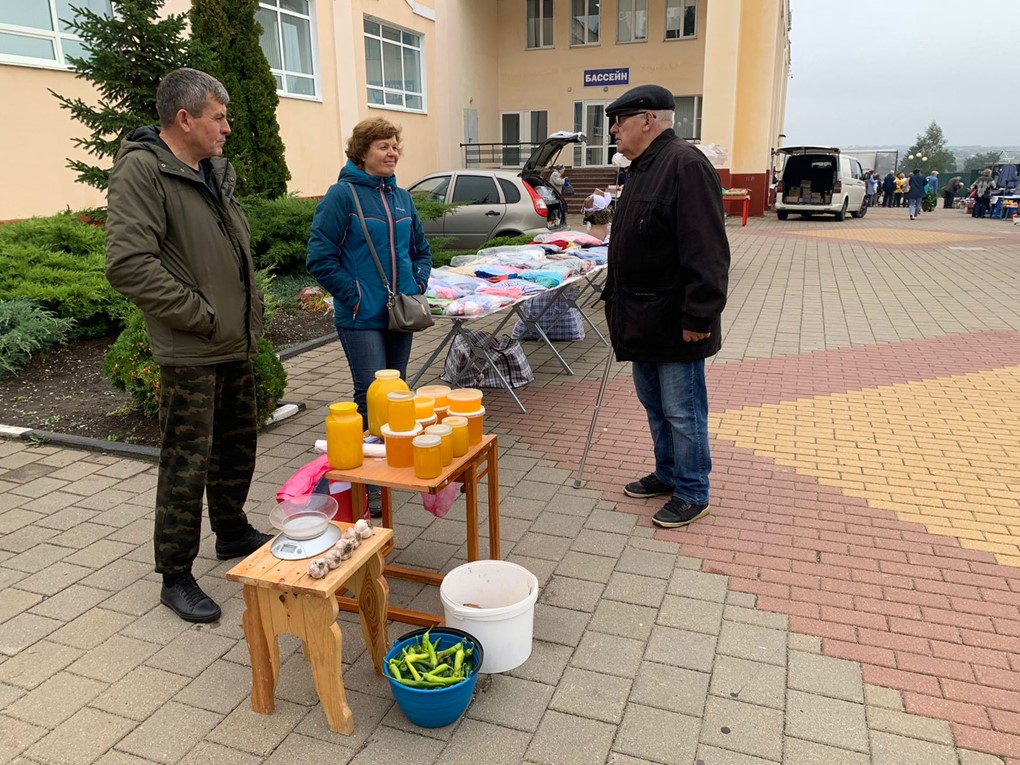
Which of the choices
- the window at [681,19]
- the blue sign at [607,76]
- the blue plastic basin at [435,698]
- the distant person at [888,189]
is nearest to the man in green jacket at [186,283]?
the blue plastic basin at [435,698]

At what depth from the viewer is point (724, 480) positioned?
14.6ft

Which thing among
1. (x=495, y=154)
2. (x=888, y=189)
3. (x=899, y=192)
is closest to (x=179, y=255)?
(x=495, y=154)

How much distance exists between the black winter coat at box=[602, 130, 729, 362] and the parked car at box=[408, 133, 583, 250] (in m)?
8.26

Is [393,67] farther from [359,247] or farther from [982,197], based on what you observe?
[982,197]

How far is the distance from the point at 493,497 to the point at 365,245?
141cm

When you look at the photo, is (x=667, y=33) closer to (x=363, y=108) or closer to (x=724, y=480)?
(x=363, y=108)

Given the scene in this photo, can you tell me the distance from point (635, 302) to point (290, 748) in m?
2.35

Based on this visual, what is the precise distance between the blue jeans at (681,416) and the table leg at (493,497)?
0.95 m

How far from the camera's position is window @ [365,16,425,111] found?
711 inches

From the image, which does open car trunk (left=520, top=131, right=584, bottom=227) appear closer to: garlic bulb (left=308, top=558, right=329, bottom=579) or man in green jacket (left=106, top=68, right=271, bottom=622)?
man in green jacket (left=106, top=68, right=271, bottom=622)

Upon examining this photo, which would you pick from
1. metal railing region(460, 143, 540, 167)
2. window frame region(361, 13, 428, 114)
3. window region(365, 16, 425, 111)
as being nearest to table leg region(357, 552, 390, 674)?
window frame region(361, 13, 428, 114)

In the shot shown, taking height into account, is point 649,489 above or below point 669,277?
below

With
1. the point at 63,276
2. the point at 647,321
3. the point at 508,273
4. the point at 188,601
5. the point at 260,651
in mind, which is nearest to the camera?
the point at 260,651

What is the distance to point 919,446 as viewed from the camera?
4934mm
